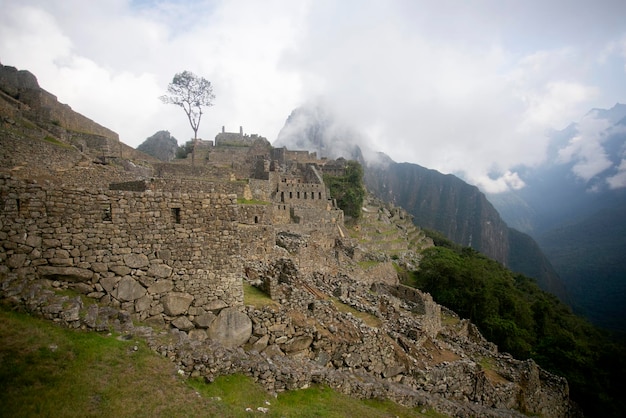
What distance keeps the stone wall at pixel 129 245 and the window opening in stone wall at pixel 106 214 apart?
0.06ft

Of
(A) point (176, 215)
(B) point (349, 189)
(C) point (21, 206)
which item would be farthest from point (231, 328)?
(B) point (349, 189)

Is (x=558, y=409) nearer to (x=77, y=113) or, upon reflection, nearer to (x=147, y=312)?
(x=147, y=312)

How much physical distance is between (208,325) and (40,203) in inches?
176

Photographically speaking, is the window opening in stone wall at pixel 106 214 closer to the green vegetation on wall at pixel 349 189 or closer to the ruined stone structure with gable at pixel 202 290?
the ruined stone structure with gable at pixel 202 290

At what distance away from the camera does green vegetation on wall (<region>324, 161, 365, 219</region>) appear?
5047cm

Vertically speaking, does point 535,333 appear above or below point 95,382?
below

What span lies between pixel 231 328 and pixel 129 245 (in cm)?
320

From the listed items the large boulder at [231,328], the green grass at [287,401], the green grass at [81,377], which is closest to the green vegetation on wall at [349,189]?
the green grass at [287,401]

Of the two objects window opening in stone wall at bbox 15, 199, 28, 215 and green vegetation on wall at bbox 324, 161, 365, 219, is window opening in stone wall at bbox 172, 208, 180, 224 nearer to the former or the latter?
window opening in stone wall at bbox 15, 199, 28, 215

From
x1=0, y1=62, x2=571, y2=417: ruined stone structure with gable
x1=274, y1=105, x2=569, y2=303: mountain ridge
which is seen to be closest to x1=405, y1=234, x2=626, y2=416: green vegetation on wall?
x1=0, y1=62, x2=571, y2=417: ruined stone structure with gable

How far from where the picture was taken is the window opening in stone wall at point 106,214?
295 inches

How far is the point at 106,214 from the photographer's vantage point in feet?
24.7

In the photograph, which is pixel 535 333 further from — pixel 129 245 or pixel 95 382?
pixel 95 382

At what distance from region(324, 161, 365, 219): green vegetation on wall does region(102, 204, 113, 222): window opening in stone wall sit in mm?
43748
